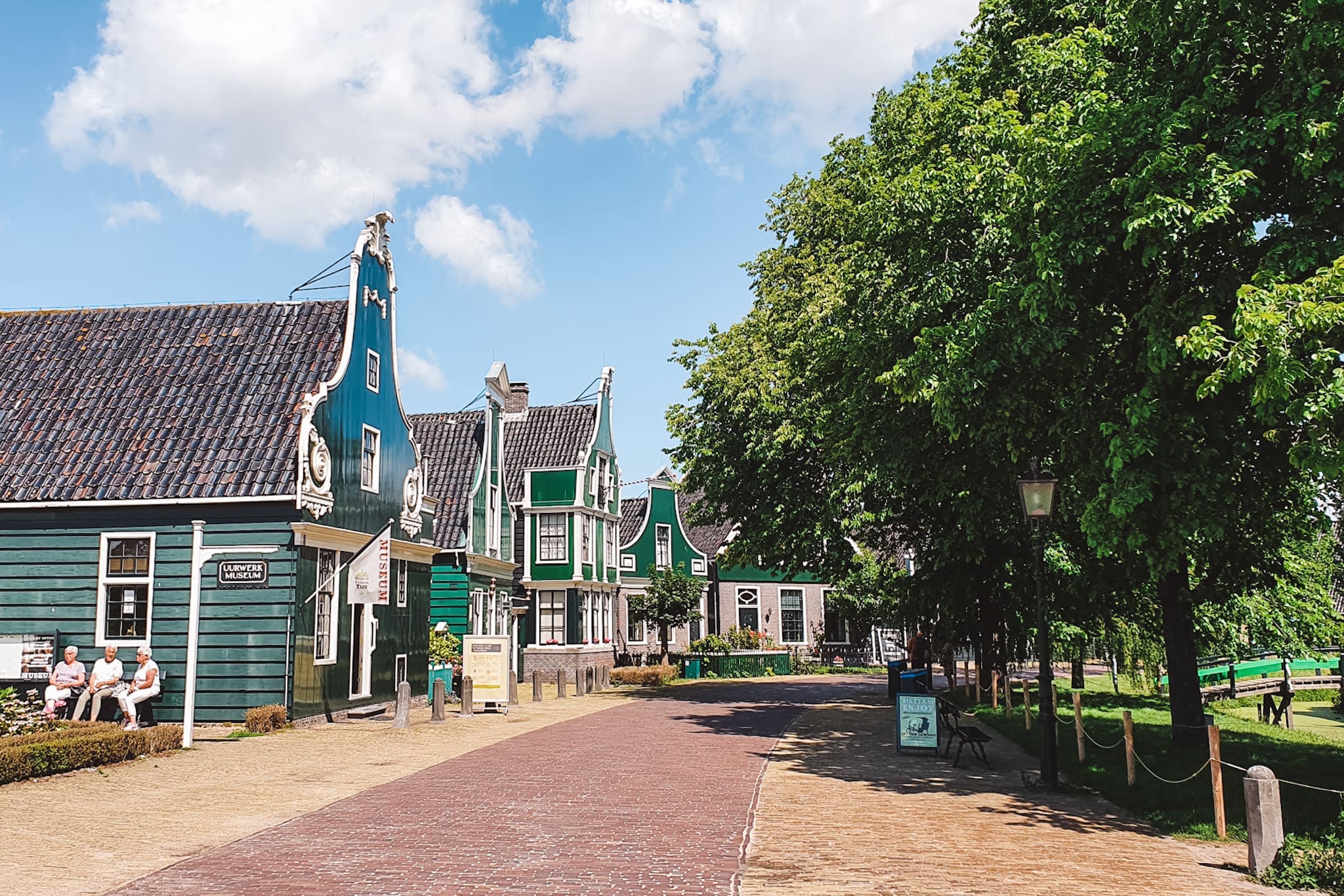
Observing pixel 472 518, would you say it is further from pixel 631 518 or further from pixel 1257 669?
pixel 1257 669

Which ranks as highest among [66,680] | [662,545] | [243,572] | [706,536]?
[706,536]

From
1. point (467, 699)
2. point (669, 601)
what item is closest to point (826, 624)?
point (669, 601)

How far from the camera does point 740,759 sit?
1670 cm

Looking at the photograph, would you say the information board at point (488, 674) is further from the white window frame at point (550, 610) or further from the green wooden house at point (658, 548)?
the green wooden house at point (658, 548)

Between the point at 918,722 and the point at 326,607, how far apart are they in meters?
11.8

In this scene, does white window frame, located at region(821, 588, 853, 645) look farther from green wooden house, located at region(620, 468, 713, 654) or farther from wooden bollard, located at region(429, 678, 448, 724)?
wooden bollard, located at region(429, 678, 448, 724)

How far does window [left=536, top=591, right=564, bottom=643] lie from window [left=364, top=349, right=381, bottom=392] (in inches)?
681

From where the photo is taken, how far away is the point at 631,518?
5334 centimetres

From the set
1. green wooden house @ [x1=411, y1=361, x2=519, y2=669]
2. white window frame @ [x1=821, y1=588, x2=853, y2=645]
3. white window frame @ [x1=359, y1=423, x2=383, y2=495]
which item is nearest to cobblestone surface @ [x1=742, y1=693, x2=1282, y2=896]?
white window frame @ [x1=359, y1=423, x2=383, y2=495]

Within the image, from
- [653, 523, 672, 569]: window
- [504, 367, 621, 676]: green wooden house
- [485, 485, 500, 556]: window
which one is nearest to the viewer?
[485, 485, 500, 556]: window

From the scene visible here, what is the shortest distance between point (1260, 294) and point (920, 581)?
1625cm

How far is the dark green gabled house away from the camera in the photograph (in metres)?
19.9

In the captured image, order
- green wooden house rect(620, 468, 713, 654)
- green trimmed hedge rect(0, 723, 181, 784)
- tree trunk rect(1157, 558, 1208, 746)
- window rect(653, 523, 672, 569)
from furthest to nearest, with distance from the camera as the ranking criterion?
window rect(653, 523, 672, 569), green wooden house rect(620, 468, 713, 654), tree trunk rect(1157, 558, 1208, 746), green trimmed hedge rect(0, 723, 181, 784)

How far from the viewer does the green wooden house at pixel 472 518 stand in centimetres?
3312
